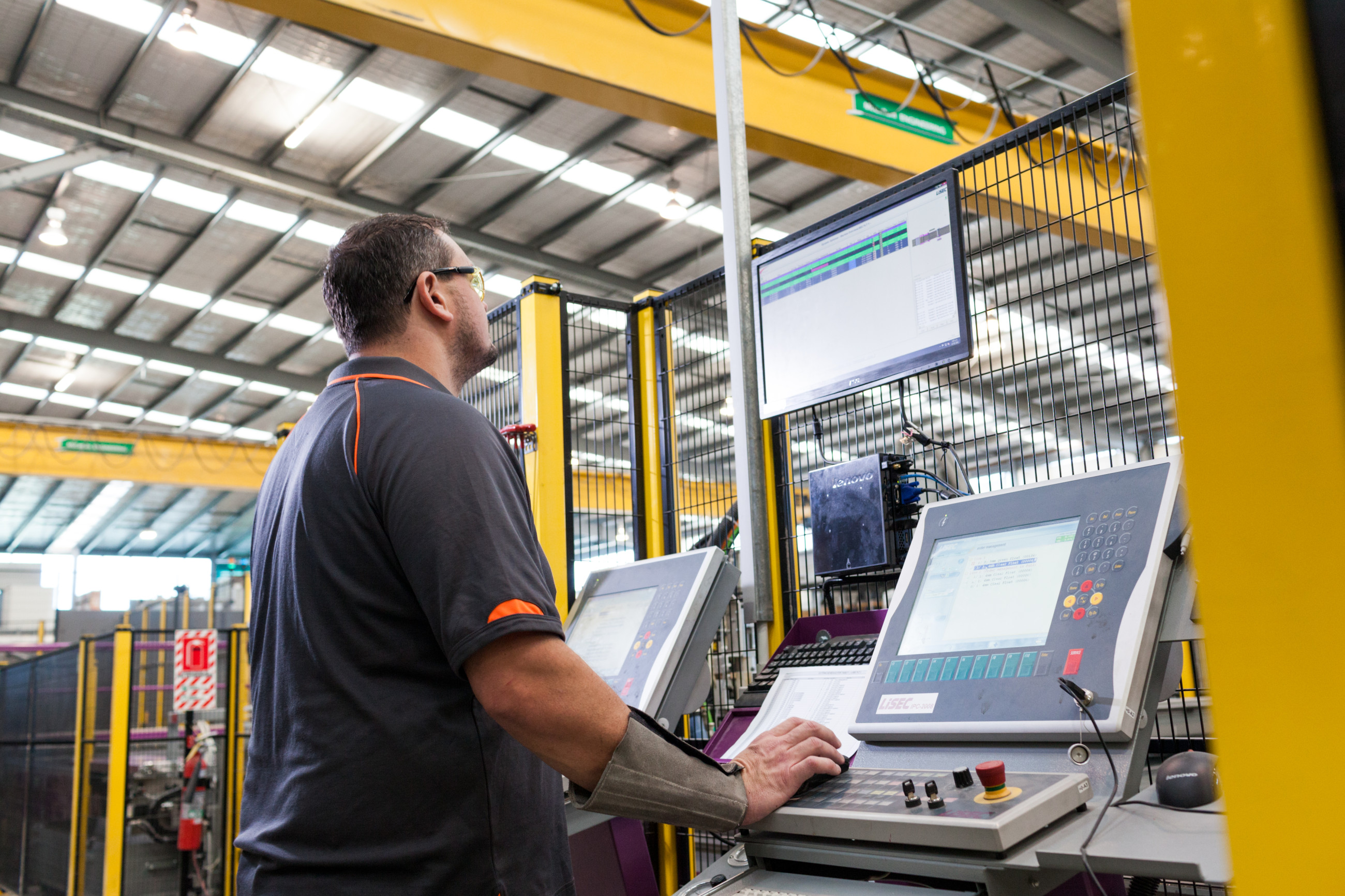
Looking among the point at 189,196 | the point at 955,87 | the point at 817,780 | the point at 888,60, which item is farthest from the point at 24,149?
the point at 817,780

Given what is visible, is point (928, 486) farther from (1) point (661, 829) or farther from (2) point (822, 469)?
(1) point (661, 829)

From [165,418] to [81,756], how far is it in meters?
9.45

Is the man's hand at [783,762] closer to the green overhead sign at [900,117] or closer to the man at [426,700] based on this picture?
the man at [426,700]

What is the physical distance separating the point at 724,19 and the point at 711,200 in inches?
269

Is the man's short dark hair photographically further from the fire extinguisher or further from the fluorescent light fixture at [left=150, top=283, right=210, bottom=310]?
the fluorescent light fixture at [left=150, top=283, right=210, bottom=310]

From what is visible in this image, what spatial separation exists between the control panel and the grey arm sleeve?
0.26 ft

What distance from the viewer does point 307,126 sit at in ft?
26.8

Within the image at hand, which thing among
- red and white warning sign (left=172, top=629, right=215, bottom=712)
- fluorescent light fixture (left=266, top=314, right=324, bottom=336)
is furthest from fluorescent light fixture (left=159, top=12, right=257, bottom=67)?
fluorescent light fixture (left=266, top=314, right=324, bottom=336)

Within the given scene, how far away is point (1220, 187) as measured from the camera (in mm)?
397

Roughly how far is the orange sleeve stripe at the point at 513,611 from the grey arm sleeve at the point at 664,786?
199 millimetres

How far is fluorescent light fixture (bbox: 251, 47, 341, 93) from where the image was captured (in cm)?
740

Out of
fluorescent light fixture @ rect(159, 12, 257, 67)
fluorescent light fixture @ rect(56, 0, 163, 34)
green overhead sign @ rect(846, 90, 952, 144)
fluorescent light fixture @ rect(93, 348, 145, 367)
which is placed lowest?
green overhead sign @ rect(846, 90, 952, 144)

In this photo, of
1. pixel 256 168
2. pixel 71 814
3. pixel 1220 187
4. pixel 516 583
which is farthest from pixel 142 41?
pixel 1220 187

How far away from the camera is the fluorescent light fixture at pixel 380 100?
7738 millimetres
